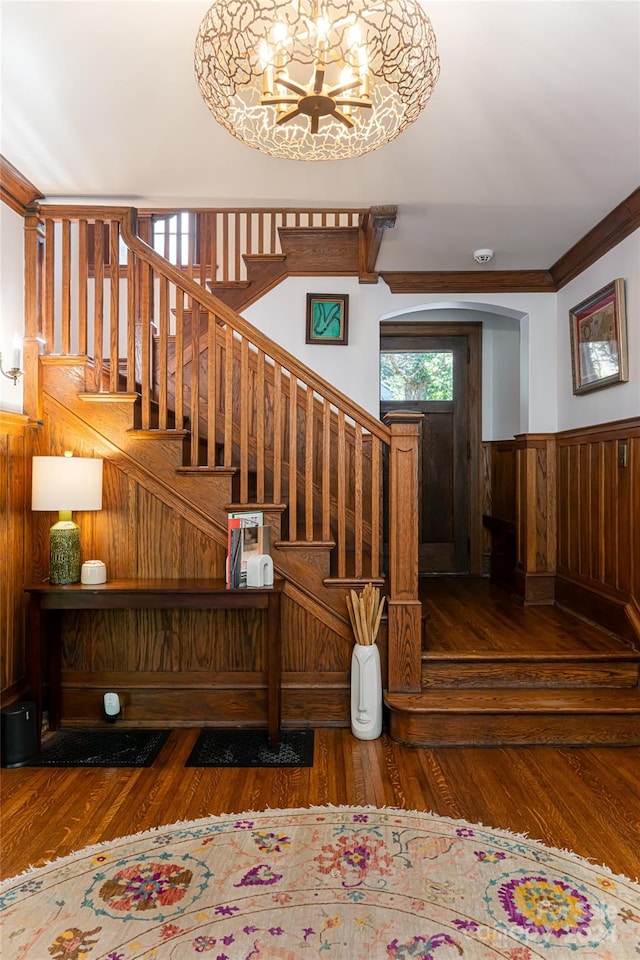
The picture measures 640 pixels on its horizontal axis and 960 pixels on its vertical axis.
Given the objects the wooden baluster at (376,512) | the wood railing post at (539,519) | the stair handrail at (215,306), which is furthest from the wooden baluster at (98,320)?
the wood railing post at (539,519)

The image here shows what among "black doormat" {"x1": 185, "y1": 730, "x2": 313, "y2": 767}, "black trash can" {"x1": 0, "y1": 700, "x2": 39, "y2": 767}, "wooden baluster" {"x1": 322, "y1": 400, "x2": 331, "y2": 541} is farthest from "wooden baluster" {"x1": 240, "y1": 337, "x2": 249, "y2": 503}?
"black trash can" {"x1": 0, "y1": 700, "x2": 39, "y2": 767}

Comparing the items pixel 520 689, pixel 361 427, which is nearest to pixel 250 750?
pixel 520 689

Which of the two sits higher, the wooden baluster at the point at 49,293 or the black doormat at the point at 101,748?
the wooden baluster at the point at 49,293

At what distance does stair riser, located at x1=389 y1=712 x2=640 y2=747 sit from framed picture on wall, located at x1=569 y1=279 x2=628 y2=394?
73.6 inches

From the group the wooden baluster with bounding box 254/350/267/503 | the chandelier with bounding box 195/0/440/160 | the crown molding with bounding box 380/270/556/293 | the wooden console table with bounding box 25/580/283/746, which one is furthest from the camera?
the crown molding with bounding box 380/270/556/293

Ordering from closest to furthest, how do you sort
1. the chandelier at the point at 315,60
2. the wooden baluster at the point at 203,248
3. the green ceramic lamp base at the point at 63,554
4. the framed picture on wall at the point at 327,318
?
1. the chandelier at the point at 315,60
2. the green ceramic lamp base at the point at 63,554
3. the framed picture on wall at the point at 327,318
4. the wooden baluster at the point at 203,248

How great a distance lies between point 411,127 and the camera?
2562mm

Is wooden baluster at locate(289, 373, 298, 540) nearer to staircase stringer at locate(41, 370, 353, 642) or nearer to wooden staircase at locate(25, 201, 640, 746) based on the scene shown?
wooden staircase at locate(25, 201, 640, 746)

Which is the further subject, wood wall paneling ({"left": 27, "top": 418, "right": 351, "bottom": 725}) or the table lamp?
wood wall paneling ({"left": 27, "top": 418, "right": 351, "bottom": 725})

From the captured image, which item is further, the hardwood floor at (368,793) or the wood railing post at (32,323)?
the wood railing post at (32,323)

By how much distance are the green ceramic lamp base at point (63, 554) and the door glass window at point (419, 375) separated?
10.9ft

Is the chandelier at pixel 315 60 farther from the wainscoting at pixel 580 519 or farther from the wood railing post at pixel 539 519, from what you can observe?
the wood railing post at pixel 539 519

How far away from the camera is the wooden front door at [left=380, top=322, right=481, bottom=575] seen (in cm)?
558

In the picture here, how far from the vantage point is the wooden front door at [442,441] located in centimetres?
558
